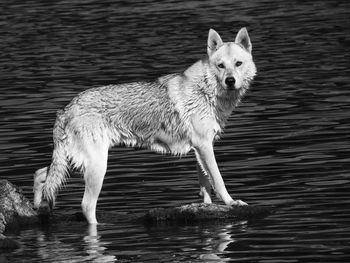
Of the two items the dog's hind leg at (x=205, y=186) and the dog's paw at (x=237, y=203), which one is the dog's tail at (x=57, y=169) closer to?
the dog's hind leg at (x=205, y=186)

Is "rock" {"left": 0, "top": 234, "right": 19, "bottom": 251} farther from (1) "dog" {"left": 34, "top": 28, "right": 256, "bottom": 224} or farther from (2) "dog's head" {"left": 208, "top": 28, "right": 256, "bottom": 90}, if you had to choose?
(2) "dog's head" {"left": 208, "top": 28, "right": 256, "bottom": 90}

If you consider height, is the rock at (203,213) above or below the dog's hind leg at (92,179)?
below

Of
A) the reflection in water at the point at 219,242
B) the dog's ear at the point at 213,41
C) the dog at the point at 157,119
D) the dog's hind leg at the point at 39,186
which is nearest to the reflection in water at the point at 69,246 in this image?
the dog at the point at 157,119

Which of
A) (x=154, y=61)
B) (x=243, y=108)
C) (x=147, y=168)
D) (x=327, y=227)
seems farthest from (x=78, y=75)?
(x=327, y=227)

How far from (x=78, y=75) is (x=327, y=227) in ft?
49.3

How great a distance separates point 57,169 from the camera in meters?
14.5

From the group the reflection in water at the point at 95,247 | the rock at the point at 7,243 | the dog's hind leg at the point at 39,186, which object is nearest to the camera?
the reflection in water at the point at 95,247

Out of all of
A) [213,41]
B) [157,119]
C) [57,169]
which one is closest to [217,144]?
[157,119]

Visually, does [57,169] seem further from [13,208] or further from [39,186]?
[13,208]

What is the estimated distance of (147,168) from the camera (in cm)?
1733

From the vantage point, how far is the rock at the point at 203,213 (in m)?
14.0

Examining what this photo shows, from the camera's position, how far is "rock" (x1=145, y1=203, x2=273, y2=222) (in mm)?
14008

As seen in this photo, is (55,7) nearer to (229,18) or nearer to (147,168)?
(229,18)

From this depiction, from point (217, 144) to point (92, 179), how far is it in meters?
4.94
